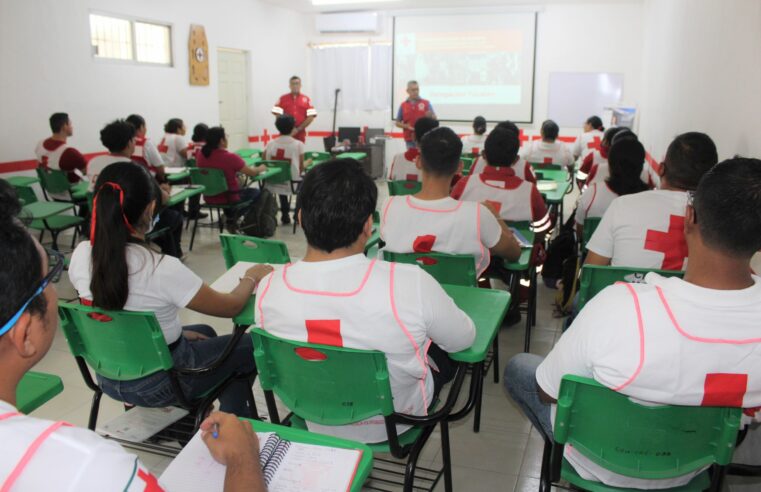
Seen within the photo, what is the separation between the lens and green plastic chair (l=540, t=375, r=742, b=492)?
1.33m

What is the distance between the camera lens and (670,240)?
250cm

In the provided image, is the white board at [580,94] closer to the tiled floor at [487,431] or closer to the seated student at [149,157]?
the seated student at [149,157]

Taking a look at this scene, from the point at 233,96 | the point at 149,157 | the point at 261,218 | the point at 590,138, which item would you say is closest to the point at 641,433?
the point at 261,218

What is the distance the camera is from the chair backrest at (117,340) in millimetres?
1855

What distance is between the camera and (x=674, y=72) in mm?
5793

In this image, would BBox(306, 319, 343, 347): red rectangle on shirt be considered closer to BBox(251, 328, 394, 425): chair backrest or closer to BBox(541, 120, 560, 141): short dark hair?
BBox(251, 328, 394, 425): chair backrest

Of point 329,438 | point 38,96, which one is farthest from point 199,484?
point 38,96

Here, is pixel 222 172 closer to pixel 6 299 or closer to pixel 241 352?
pixel 241 352

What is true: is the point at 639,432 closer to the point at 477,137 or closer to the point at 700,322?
the point at 700,322

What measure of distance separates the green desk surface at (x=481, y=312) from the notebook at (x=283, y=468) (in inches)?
25.0

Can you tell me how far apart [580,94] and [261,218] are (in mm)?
6682

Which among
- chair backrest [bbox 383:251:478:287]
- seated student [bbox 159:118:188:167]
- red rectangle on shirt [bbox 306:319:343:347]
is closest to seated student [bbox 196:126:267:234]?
seated student [bbox 159:118:188:167]

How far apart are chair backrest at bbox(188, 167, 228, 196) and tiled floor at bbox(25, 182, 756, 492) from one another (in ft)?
6.37

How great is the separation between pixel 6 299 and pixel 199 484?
0.47 metres
